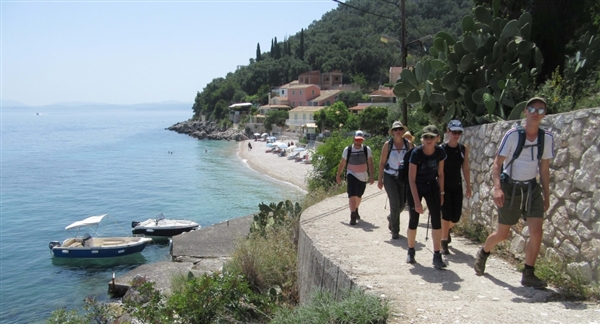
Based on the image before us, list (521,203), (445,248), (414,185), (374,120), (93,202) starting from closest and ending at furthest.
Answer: (521,203) < (414,185) < (445,248) < (93,202) < (374,120)

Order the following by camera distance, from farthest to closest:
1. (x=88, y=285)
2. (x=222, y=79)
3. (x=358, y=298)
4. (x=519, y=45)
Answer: (x=222, y=79)
(x=88, y=285)
(x=519, y=45)
(x=358, y=298)

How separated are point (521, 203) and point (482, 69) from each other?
4.74m

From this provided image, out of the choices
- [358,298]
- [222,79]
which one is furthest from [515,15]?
[222,79]

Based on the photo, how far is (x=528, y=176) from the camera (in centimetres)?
471

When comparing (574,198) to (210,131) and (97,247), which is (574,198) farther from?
(210,131)

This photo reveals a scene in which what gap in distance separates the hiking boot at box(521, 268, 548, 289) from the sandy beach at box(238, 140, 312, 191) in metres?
28.6

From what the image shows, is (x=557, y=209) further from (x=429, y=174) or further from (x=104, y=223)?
(x=104, y=223)

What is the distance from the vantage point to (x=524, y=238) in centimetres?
575

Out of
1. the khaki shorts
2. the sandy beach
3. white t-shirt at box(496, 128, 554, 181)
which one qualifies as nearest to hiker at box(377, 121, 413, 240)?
the khaki shorts

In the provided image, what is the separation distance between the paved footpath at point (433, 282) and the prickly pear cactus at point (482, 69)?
7.37 feet

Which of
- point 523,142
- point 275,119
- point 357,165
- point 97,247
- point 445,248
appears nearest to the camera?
point 523,142

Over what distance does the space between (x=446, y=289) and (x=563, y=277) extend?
3.84 ft

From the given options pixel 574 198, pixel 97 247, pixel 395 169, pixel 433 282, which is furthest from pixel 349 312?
pixel 97 247

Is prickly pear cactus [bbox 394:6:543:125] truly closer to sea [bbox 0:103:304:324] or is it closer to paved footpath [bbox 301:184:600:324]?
paved footpath [bbox 301:184:600:324]
